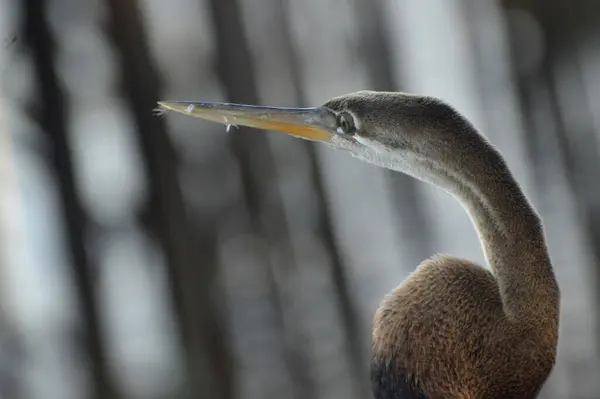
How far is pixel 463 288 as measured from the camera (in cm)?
54

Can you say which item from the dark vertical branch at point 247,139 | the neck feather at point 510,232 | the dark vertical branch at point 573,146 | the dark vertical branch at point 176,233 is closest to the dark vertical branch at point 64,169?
the dark vertical branch at point 176,233

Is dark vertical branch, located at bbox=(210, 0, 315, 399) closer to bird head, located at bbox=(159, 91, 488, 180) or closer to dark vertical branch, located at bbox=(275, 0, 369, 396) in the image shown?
dark vertical branch, located at bbox=(275, 0, 369, 396)

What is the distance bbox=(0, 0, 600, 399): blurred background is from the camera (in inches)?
46.1

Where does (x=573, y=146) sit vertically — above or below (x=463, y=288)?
above

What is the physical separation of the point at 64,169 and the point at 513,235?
808mm

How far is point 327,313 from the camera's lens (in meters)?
1.68

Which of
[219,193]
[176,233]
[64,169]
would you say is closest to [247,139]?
[219,193]

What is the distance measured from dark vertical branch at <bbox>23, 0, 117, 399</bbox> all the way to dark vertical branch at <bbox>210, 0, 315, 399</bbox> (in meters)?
0.33

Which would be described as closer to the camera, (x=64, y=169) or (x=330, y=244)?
(x=64, y=169)

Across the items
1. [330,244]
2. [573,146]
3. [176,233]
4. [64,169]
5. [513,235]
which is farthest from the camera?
[573,146]

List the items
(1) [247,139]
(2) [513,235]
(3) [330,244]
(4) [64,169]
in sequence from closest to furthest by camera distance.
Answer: (2) [513,235] < (4) [64,169] < (1) [247,139] < (3) [330,244]

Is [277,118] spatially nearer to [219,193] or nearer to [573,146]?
[219,193]

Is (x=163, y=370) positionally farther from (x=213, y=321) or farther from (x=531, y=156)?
(x=531, y=156)

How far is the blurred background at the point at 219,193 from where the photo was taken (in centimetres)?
117
